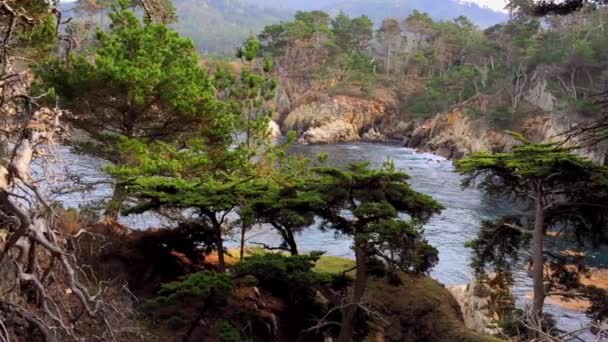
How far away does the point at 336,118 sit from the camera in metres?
66.0

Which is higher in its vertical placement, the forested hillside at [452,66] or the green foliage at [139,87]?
the forested hillside at [452,66]

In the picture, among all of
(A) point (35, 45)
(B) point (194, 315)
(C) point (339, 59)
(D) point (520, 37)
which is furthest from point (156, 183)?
(C) point (339, 59)

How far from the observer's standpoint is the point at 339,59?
74062 mm

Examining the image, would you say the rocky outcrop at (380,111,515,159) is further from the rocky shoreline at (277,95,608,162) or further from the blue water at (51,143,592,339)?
the blue water at (51,143,592,339)

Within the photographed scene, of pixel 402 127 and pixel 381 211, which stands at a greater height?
pixel 402 127

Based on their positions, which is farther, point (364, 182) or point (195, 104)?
point (195, 104)

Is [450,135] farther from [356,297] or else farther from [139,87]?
[356,297]

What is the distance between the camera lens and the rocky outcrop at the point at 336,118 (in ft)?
208

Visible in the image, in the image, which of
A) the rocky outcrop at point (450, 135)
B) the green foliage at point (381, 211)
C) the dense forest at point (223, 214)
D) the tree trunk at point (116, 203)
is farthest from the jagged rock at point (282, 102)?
the green foliage at point (381, 211)

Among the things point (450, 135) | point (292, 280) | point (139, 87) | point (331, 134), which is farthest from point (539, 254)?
point (331, 134)

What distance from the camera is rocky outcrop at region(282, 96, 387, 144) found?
208 feet

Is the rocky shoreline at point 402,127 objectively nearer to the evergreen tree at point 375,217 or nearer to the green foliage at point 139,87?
the green foliage at point 139,87

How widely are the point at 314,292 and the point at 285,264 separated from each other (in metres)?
1.94

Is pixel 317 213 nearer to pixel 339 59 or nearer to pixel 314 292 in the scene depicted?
pixel 314 292
